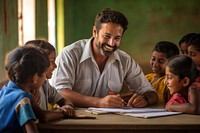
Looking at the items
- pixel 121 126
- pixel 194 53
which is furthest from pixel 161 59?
pixel 121 126

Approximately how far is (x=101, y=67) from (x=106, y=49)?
202 millimetres

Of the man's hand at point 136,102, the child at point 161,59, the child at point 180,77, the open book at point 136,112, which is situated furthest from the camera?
the child at point 161,59

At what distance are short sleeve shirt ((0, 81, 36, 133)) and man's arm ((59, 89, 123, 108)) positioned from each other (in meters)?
0.81

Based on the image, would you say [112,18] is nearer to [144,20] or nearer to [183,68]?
[183,68]

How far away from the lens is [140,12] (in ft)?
23.9

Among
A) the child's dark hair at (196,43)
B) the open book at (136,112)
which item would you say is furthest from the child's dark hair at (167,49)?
the open book at (136,112)

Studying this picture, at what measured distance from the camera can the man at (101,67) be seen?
9.91ft

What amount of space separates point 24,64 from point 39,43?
657 mm

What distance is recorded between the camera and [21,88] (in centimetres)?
204

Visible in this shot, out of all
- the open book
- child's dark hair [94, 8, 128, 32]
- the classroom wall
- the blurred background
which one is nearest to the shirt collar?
child's dark hair [94, 8, 128, 32]

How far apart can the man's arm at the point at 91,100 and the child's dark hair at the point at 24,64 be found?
0.71 metres

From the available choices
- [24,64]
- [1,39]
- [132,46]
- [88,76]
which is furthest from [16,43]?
[132,46]

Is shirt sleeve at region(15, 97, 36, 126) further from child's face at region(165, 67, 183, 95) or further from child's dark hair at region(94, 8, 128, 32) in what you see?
child's dark hair at region(94, 8, 128, 32)

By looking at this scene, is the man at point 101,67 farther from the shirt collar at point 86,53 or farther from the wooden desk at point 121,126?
the wooden desk at point 121,126
